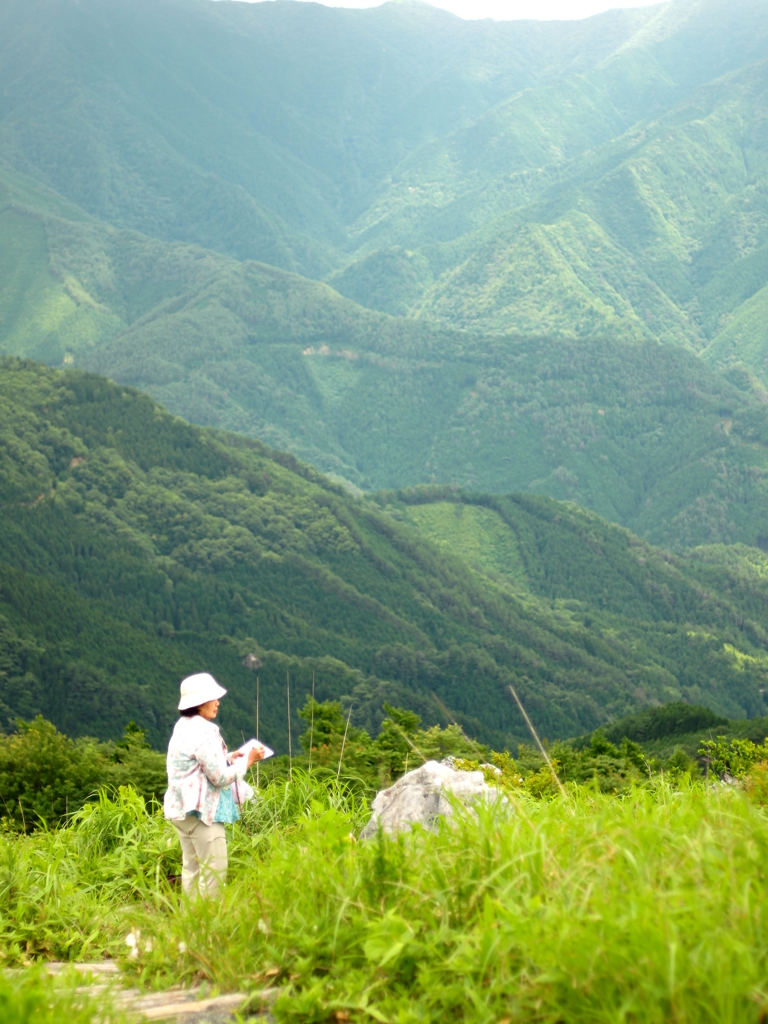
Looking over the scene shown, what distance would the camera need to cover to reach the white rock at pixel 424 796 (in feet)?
41.7

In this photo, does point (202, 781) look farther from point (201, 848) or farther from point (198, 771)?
point (201, 848)

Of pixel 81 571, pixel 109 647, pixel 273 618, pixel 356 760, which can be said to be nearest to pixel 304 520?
pixel 273 618

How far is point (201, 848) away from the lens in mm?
11430

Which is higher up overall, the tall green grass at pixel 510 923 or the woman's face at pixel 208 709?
the woman's face at pixel 208 709

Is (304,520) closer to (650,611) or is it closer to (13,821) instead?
(650,611)

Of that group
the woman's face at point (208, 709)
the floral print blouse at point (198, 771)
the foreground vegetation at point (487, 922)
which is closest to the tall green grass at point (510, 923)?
the foreground vegetation at point (487, 922)

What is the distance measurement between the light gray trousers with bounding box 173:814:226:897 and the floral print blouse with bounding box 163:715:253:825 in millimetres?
196

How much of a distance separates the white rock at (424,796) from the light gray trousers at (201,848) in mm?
1736

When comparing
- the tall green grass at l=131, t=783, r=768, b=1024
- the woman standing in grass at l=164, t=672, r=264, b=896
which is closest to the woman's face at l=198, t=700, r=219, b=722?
the woman standing in grass at l=164, t=672, r=264, b=896

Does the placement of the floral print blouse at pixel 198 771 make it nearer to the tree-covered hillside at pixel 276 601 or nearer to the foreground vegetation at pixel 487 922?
the foreground vegetation at pixel 487 922

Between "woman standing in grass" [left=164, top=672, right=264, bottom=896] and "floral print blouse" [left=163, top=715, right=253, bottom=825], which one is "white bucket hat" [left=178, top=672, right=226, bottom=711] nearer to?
"woman standing in grass" [left=164, top=672, right=264, bottom=896]

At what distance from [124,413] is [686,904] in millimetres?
142097

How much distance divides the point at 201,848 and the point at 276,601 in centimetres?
11799

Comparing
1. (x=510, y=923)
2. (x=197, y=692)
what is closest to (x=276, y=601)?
(x=197, y=692)
